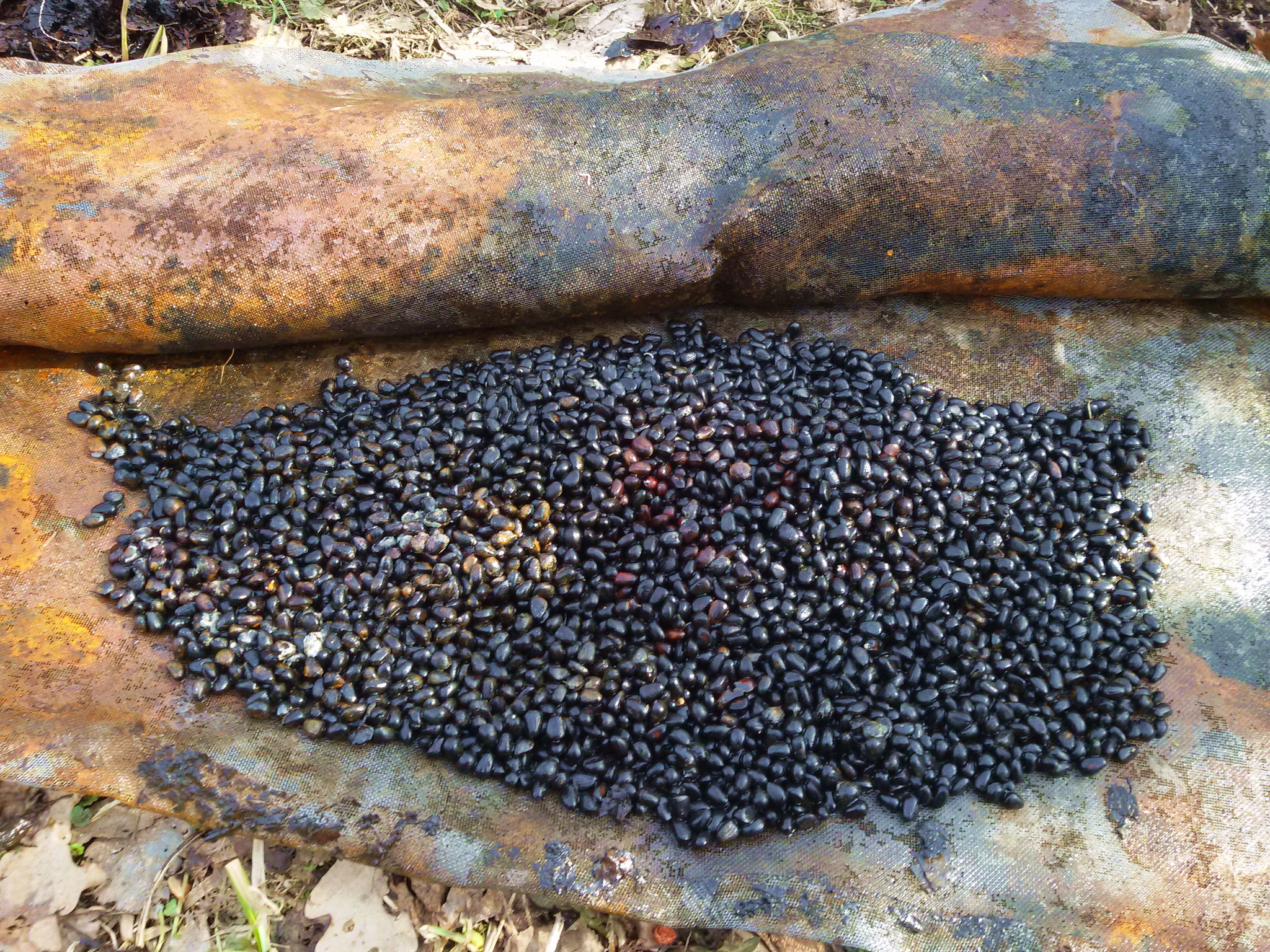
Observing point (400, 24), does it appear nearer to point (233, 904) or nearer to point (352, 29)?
point (352, 29)

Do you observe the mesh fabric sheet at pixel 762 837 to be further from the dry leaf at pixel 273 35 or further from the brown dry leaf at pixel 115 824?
the dry leaf at pixel 273 35

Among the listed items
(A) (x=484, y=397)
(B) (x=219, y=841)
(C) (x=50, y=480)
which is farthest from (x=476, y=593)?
(C) (x=50, y=480)

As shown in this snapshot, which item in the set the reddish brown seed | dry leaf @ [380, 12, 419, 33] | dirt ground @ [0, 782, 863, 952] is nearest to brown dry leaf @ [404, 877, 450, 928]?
dirt ground @ [0, 782, 863, 952]

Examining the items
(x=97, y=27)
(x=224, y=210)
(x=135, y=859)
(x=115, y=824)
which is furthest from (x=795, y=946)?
(x=97, y=27)

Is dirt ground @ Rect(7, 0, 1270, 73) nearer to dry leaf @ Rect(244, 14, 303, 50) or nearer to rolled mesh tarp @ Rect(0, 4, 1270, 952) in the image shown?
dry leaf @ Rect(244, 14, 303, 50)

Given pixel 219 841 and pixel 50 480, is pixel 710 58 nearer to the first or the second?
pixel 50 480

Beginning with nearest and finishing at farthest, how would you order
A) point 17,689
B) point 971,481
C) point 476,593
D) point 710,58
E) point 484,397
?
point 17,689 < point 476,593 < point 971,481 < point 484,397 < point 710,58
